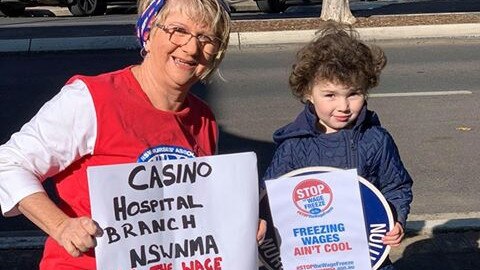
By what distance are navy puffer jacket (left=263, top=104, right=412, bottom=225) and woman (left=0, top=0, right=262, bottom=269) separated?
636 millimetres

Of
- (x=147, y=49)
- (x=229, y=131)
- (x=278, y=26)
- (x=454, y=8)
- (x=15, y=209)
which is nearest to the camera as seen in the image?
(x=15, y=209)

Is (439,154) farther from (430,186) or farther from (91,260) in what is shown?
(91,260)

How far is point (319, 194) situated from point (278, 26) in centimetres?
1325

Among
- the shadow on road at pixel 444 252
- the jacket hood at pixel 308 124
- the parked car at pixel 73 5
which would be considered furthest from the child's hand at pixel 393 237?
the parked car at pixel 73 5

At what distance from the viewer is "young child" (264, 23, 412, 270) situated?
10.5 feet

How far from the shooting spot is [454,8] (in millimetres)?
21359

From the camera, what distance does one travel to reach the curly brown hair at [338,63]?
3.19m

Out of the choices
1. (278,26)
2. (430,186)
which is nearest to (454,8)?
(278,26)

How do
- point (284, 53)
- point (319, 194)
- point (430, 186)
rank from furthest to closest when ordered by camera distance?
1. point (284, 53)
2. point (430, 186)
3. point (319, 194)

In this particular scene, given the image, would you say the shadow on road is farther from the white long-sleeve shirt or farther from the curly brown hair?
the white long-sleeve shirt

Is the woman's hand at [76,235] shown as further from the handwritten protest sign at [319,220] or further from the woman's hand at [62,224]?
the handwritten protest sign at [319,220]

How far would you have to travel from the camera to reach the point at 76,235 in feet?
7.35

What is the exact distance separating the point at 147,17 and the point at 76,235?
66cm

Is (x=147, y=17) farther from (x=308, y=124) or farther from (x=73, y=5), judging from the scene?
(x=73, y=5)
